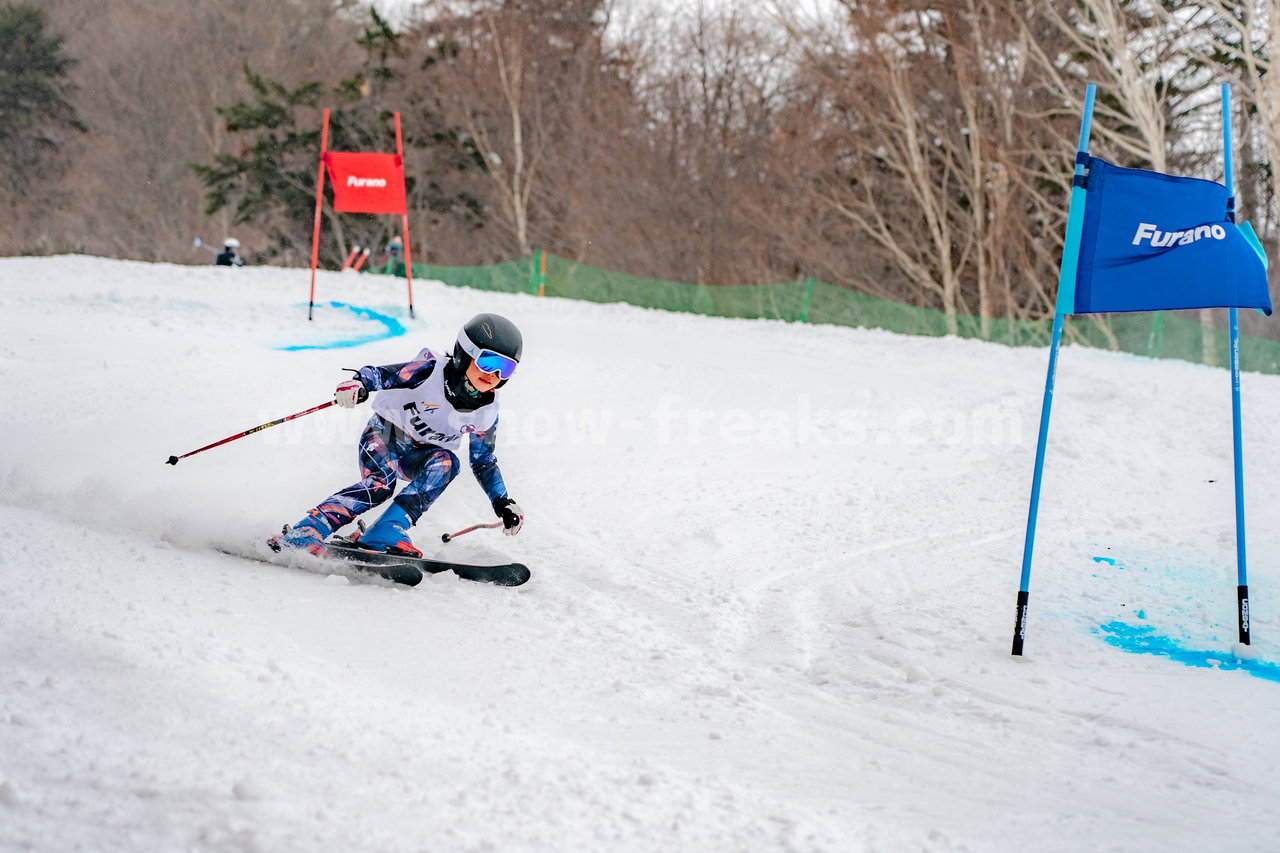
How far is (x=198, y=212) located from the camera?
135 ft

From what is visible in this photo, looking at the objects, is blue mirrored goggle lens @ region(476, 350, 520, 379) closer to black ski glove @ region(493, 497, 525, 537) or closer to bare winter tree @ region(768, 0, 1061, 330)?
black ski glove @ region(493, 497, 525, 537)

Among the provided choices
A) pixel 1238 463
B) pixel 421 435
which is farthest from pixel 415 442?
pixel 1238 463

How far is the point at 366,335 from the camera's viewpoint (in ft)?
38.3

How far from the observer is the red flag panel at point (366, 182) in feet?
42.8

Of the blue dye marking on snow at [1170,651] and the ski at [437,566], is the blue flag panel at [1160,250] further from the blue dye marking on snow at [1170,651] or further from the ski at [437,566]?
the ski at [437,566]

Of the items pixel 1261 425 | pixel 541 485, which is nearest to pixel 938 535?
pixel 541 485

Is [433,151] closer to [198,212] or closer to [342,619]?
Result: [198,212]

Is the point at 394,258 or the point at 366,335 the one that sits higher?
the point at 394,258

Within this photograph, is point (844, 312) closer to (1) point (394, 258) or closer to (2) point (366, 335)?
(2) point (366, 335)

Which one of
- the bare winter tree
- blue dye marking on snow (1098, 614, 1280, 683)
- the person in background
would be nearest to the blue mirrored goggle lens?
blue dye marking on snow (1098, 614, 1280, 683)

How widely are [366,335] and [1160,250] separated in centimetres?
904

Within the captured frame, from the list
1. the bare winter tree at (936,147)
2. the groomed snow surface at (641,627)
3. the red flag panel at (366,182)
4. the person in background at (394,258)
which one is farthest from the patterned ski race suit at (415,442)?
the person in background at (394,258)

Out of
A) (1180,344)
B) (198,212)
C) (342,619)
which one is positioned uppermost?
(198,212)

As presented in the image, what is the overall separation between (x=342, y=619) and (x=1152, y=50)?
63.5 feet
